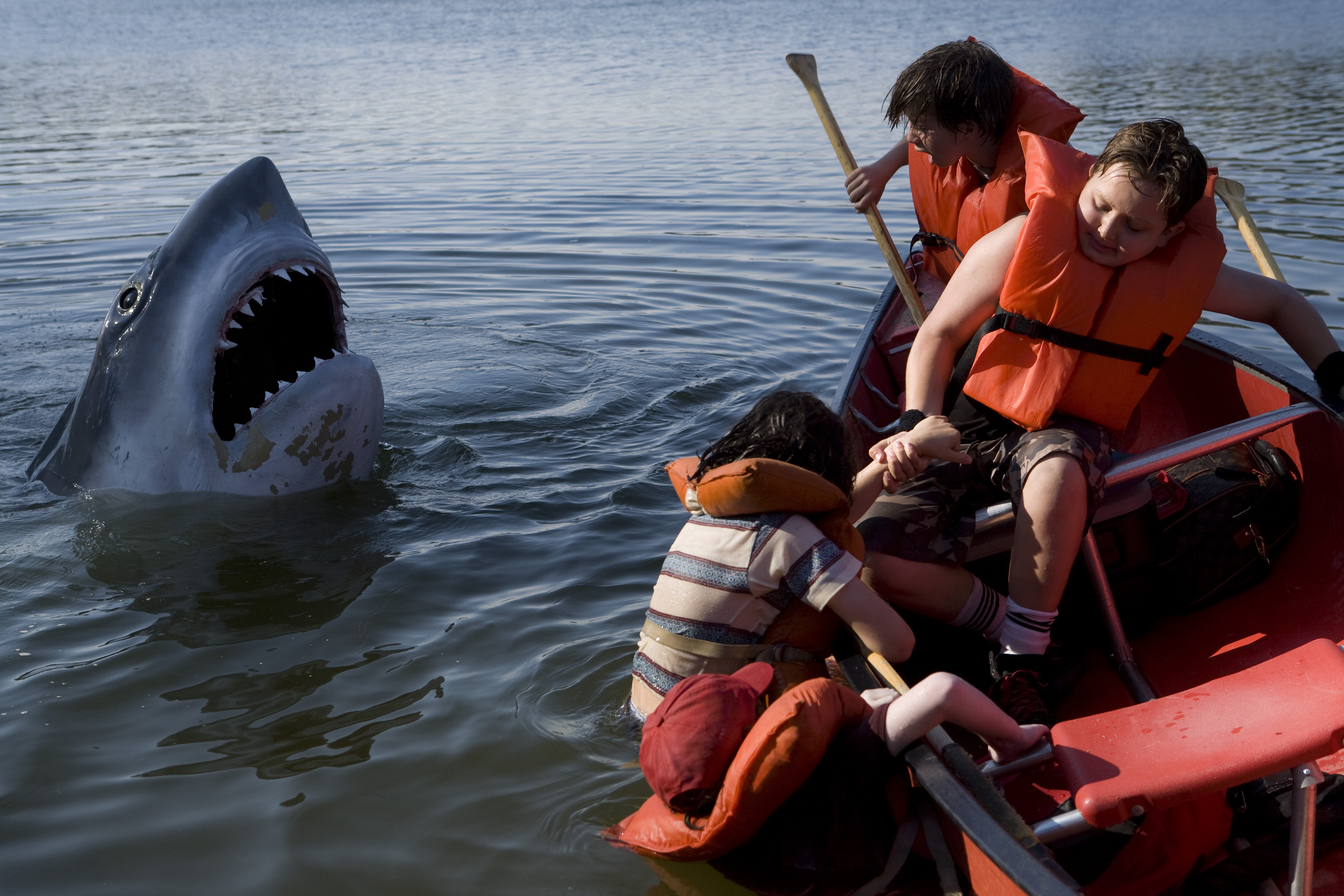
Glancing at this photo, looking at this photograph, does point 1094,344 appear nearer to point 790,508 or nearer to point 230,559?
point 790,508

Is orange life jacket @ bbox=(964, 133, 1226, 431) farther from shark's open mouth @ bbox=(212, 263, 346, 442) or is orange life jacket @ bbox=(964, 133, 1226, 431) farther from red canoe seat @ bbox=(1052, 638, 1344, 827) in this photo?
shark's open mouth @ bbox=(212, 263, 346, 442)

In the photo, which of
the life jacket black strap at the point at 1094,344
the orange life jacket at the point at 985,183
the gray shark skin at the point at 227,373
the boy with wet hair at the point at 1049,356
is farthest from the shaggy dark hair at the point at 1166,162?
the gray shark skin at the point at 227,373

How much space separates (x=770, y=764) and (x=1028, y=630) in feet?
3.80

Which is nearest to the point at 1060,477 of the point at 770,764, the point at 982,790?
the point at 982,790

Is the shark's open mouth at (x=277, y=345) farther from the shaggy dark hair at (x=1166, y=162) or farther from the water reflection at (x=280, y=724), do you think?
the shaggy dark hair at (x=1166, y=162)

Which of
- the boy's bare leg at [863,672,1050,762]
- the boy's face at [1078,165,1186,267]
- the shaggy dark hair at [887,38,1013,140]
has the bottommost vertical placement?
the boy's bare leg at [863,672,1050,762]

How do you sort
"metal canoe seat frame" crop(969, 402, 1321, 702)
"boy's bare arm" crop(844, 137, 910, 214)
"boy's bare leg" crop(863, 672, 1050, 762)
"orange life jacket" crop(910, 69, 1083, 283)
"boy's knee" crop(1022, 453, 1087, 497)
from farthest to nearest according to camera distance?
"boy's bare arm" crop(844, 137, 910, 214) < "orange life jacket" crop(910, 69, 1083, 283) < "metal canoe seat frame" crop(969, 402, 1321, 702) < "boy's knee" crop(1022, 453, 1087, 497) < "boy's bare leg" crop(863, 672, 1050, 762)

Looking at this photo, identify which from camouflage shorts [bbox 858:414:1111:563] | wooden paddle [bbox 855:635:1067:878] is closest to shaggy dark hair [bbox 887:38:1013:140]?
camouflage shorts [bbox 858:414:1111:563]

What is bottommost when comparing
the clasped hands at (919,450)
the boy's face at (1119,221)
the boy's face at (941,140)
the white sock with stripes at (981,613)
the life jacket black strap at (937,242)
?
the white sock with stripes at (981,613)

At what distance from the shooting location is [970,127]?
4.26 m

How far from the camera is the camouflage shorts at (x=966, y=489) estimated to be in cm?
337

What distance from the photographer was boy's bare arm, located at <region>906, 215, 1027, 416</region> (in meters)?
3.75

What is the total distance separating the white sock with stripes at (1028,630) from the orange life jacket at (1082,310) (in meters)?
0.59

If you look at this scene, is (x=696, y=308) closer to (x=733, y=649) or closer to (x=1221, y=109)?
(x=733, y=649)
